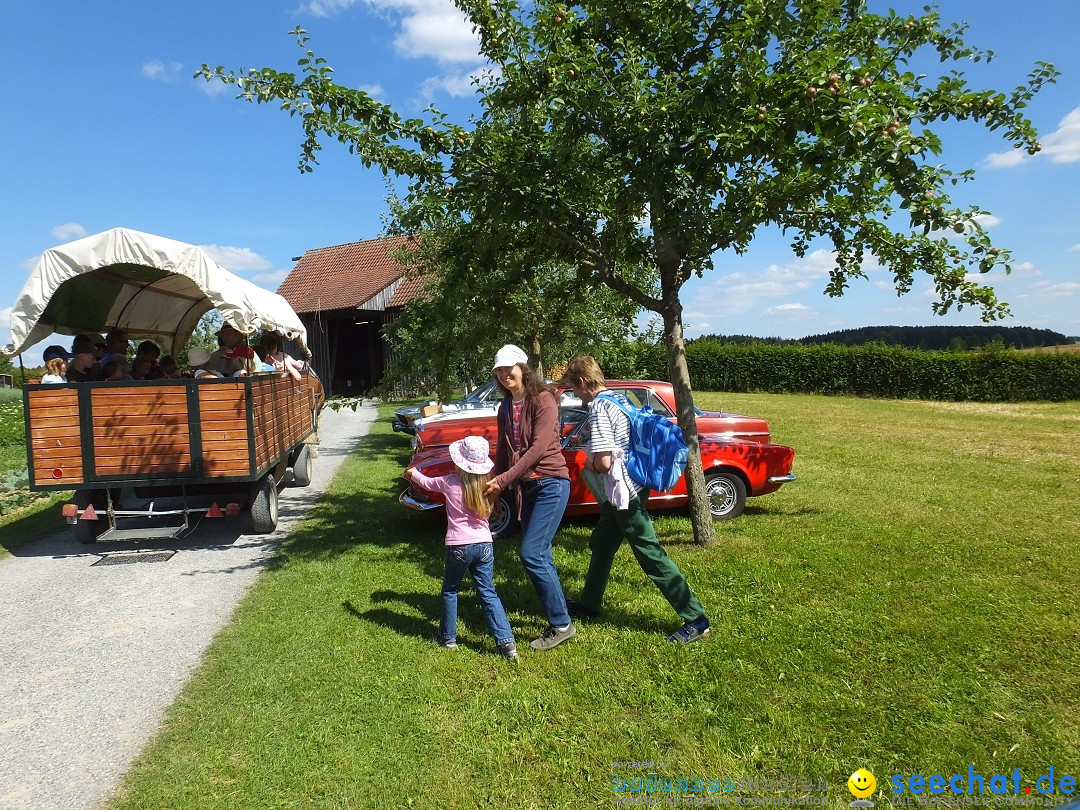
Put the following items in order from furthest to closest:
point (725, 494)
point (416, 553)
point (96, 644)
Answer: point (725, 494), point (416, 553), point (96, 644)

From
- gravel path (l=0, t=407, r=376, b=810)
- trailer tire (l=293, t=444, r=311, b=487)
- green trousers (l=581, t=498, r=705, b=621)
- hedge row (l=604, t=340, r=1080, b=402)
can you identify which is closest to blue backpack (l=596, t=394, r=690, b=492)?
green trousers (l=581, t=498, r=705, b=621)

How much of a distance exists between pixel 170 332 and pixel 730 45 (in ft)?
34.3

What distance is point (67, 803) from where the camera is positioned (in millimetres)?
3057

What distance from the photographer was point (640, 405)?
872 cm

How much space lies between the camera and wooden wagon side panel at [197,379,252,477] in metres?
7.10

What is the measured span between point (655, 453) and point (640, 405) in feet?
14.0

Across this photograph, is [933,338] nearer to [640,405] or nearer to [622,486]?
[640,405]

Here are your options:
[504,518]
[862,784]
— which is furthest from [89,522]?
[862,784]

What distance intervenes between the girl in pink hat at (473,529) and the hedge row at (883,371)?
19.6 meters

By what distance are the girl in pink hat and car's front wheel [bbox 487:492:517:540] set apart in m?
2.78

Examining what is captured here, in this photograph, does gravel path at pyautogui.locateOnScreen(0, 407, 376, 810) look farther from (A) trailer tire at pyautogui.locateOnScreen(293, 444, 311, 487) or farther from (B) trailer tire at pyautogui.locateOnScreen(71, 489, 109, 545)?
(A) trailer tire at pyautogui.locateOnScreen(293, 444, 311, 487)

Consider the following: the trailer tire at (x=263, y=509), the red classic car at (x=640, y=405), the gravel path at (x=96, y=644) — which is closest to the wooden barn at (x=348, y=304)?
the red classic car at (x=640, y=405)

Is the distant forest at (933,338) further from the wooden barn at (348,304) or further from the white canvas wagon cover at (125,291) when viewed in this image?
the white canvas wagon cover at (125,291)

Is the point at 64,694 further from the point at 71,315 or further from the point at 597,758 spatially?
the point at 71,315
